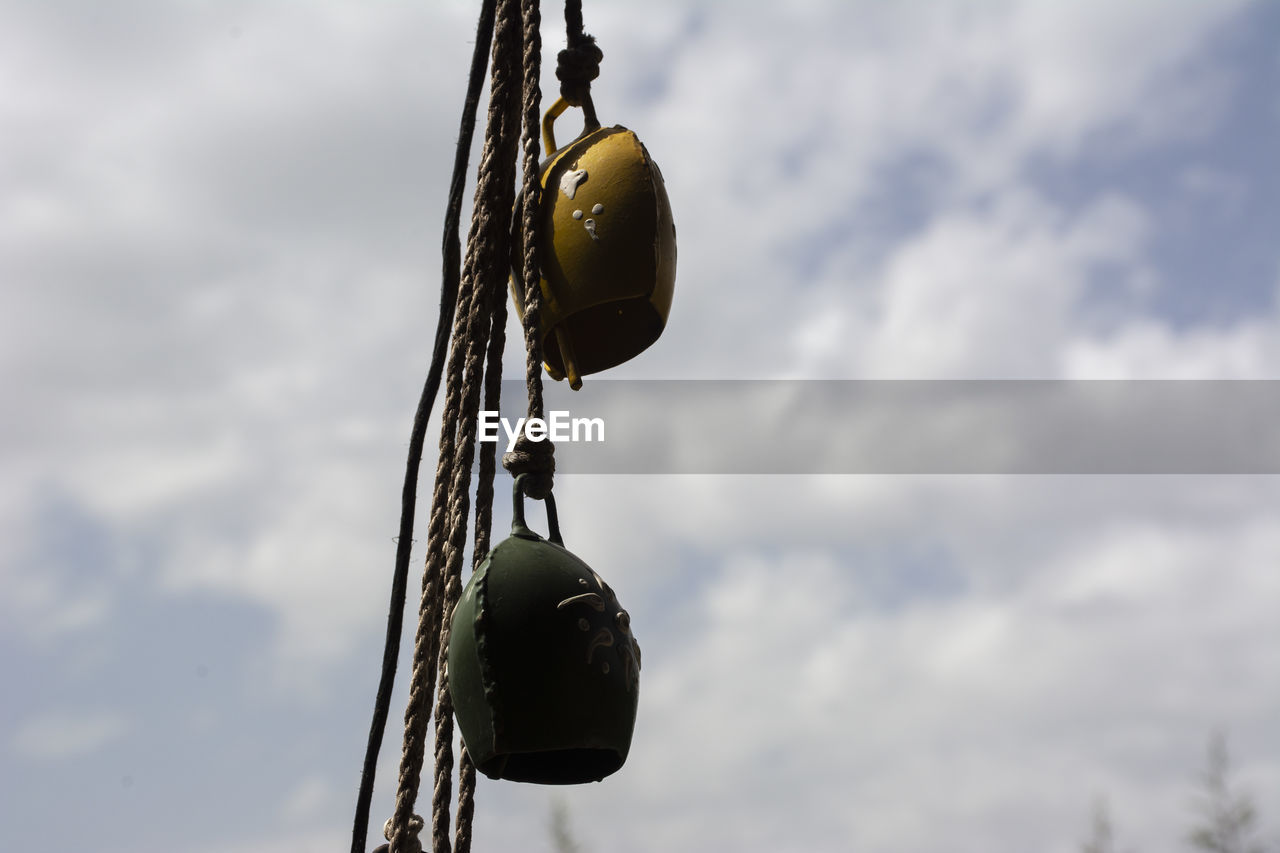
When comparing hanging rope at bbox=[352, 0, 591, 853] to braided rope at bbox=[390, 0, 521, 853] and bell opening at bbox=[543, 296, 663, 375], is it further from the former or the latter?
bell opening at bbox=[543, 296, 663, 375]

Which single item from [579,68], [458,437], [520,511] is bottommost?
[520,511]

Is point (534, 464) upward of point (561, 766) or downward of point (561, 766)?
upward

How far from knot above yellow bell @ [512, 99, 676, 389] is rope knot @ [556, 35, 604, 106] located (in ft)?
0.22

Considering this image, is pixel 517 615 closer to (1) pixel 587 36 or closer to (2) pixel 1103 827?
(1) pixel 587 36

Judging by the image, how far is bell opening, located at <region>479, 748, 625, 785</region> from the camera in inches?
57.9

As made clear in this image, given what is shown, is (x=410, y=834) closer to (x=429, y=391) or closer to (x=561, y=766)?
(x=561, y=766)

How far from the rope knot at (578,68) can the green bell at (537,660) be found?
2.44 feet

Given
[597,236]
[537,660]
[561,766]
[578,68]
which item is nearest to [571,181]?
[597,236]

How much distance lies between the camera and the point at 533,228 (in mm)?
1587

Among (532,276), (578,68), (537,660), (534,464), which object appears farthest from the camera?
(578,68)

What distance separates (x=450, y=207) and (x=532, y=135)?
0.27 meters

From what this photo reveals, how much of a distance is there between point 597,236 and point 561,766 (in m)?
0.71

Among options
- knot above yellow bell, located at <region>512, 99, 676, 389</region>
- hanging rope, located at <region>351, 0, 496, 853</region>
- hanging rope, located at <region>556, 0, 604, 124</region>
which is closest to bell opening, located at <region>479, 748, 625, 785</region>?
hanging rope, located at <region>351, 0, 496, 853</region>

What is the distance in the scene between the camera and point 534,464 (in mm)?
1449
